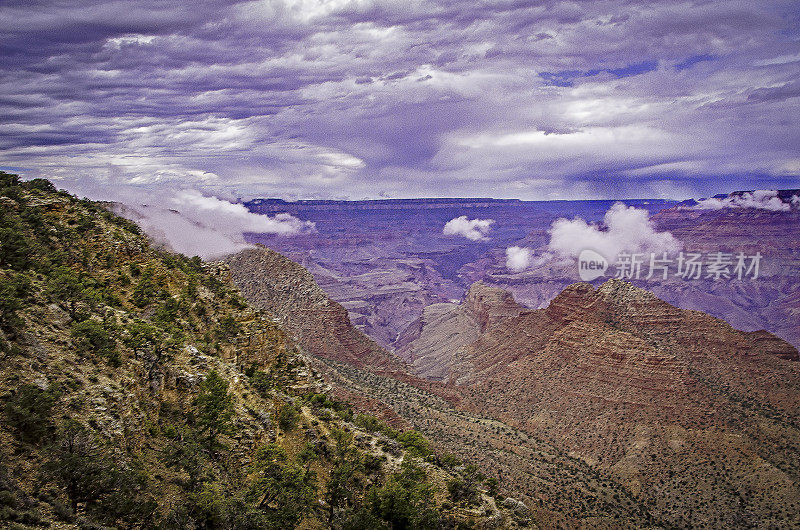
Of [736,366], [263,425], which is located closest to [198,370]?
[263,425]

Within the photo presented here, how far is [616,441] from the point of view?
289 feet

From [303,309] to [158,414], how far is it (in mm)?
113129

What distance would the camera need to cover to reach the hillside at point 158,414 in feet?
61.3

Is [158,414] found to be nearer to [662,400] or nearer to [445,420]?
[445,420]

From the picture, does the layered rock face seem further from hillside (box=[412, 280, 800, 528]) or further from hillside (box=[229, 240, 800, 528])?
hillside (box=[412, 280, 800, 528])

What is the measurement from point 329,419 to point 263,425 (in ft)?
27.1

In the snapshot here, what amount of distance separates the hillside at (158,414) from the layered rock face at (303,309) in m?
A: 83.9

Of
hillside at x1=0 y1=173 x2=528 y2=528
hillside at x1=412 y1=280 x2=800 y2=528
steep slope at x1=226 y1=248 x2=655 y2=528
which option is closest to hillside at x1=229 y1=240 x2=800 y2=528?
hillside at x1=412 y1=280 x2=800 y2=528

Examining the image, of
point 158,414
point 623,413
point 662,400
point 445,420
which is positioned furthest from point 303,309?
point 158,414

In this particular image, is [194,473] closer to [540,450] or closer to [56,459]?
[56,459]

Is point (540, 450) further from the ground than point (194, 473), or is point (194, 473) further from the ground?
point (194, 473)

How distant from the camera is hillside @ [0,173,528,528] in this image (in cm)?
1869

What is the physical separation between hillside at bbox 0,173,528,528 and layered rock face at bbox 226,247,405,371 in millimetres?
83925

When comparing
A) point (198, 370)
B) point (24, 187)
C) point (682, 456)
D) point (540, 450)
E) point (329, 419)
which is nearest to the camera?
point (198, 370)
